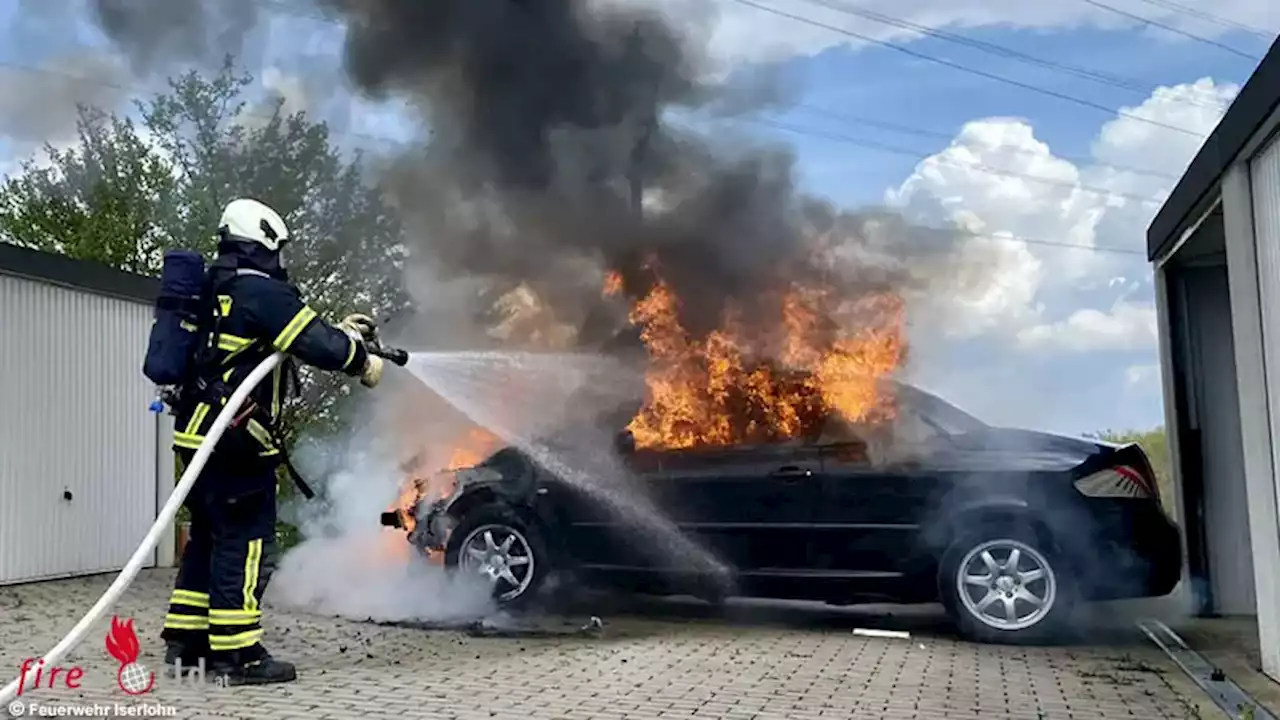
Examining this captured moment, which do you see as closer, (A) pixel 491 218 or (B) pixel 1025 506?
(B) pixel 1025 506

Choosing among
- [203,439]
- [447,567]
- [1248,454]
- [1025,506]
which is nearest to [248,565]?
[203,439]

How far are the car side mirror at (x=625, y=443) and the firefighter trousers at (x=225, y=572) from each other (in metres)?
2.63

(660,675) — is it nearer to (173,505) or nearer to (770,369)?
(173,505)

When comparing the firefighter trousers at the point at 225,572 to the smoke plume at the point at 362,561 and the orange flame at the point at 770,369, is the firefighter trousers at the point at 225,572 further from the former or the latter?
the orange flame at the point at 770,369

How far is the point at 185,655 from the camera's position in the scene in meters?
6.23

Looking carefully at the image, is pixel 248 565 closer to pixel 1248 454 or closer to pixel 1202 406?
pixel 1248 454

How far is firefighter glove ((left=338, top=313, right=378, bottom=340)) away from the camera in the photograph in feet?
20.7

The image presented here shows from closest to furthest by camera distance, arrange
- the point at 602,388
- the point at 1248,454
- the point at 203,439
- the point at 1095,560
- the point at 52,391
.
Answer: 1. the point at 203,439
2. the point at 1248,454
3. the point at 1095,560
4. the point at 602,388
5. the point at 52,391

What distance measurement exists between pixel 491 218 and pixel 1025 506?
4413mm

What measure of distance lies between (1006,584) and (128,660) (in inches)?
205

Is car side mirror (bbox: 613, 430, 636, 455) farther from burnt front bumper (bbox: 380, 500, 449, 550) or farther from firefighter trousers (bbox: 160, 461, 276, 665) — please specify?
firefighter trousers (bbox: 160, 461, 276, 665)

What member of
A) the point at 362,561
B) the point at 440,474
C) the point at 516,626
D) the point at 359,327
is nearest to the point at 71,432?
the point at 362,561

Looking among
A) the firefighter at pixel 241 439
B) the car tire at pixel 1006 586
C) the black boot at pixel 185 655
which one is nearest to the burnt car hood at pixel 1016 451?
the car tire at pixel 1006 586

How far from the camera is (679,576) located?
8.17 m
